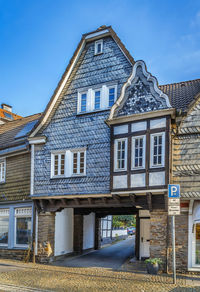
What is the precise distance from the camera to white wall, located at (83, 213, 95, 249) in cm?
2102

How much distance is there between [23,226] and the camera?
18.3 metres

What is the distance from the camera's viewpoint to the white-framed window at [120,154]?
14.7 meters

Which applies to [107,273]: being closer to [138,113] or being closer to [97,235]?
[138,113]

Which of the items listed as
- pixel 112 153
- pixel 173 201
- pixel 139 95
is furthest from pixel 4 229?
pixel 173 201

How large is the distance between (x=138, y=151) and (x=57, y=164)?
15.5 feet

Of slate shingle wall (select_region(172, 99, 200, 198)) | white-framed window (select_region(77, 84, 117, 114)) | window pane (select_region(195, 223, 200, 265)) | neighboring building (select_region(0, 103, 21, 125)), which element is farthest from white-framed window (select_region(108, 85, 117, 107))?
neighboring building (select_region(0, 103, 21, 125))

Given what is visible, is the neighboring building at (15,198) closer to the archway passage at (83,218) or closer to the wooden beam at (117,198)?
the archway passage at (83,218)

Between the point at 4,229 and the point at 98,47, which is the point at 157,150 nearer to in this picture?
the point at 98,47

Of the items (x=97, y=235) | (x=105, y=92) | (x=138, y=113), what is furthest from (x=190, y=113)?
(x=97, y=235)

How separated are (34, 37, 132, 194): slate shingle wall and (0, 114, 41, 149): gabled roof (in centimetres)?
259

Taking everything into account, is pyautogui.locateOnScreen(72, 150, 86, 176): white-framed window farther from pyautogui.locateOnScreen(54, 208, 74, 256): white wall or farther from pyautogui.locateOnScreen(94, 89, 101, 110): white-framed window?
pyautogui.locateOnScreen(54, 208, 74, 256): white wall

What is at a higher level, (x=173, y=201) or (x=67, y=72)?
(x=67, y=72)

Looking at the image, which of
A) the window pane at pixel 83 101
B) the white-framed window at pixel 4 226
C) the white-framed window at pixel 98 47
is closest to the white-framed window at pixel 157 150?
the window pane at pixel 83 101

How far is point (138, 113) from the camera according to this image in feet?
47.5
